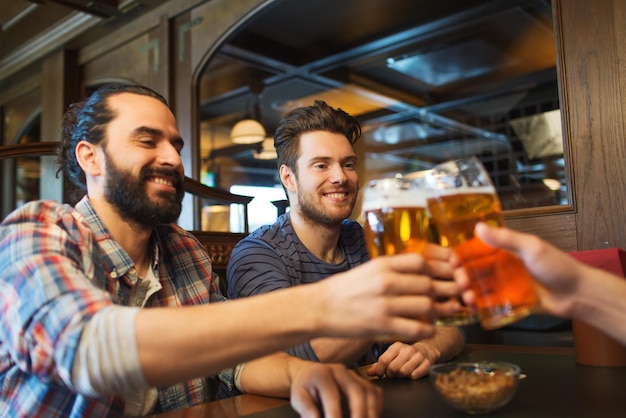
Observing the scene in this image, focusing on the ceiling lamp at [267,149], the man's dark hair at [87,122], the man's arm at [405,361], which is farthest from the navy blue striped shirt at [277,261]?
the ceiling lamp at [267,149]

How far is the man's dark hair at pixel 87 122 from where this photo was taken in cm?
141

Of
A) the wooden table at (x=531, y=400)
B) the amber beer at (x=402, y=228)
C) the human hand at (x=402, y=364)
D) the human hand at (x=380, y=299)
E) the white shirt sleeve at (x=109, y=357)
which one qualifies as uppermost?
the amber beer at (x=402, y=228)

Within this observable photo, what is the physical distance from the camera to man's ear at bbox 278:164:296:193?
207cm

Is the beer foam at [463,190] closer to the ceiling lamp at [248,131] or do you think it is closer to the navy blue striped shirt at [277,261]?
the navy blue striped shirt at [277,261]

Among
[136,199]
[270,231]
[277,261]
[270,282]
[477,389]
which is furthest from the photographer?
[270,231]

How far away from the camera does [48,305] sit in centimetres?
86

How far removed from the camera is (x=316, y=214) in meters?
1.93

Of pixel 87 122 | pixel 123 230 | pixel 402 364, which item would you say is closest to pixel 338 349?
pixel 402 364

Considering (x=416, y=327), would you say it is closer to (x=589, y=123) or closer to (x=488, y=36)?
(x=589, y=123)

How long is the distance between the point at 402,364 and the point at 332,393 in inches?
13.1

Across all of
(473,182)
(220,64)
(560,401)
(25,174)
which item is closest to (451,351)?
(560,401)

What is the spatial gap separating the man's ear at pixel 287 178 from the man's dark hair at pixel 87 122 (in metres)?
0.68

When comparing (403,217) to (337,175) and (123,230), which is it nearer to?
(123,230)

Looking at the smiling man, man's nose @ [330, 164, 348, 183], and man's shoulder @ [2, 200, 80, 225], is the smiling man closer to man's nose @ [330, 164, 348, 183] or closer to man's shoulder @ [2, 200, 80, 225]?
man's nose @ [330, 164, 348, 183]
